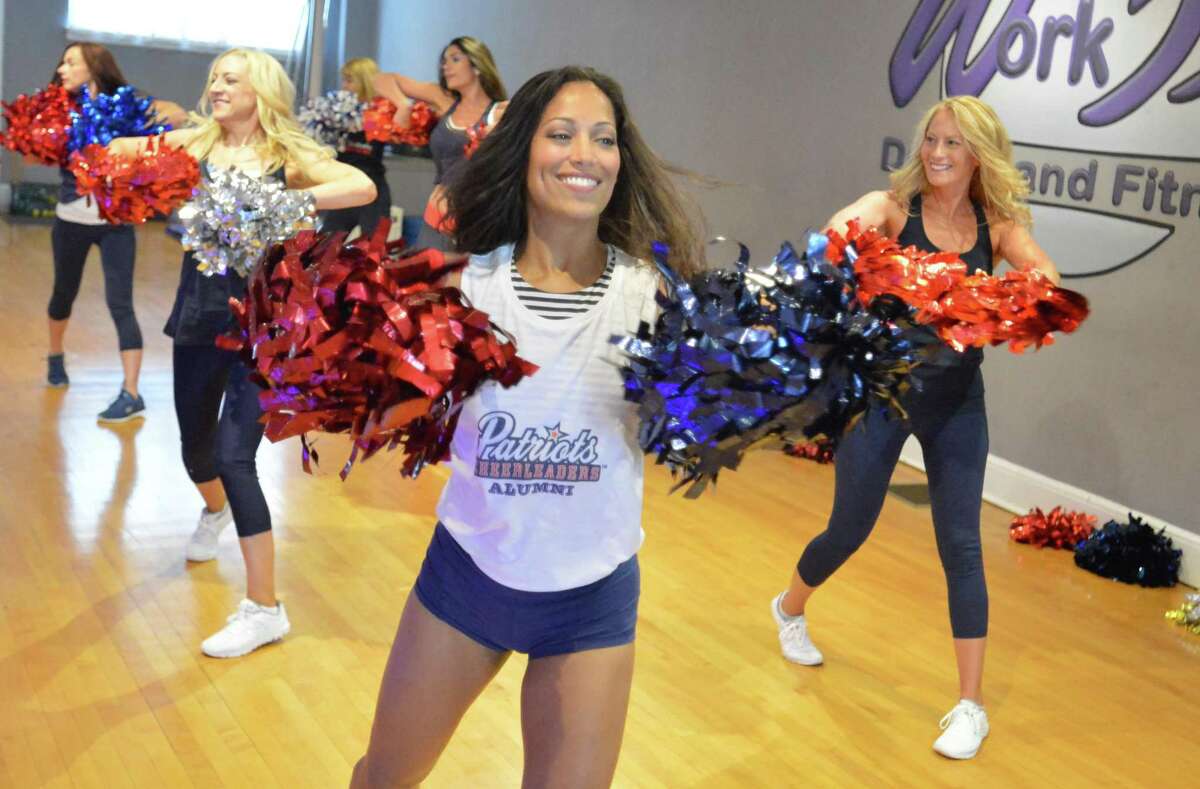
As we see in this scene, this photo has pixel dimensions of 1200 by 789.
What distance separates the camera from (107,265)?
5.80 meters

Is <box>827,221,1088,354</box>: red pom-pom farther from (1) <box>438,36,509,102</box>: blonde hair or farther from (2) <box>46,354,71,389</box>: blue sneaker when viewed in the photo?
(2) <box>46,354,71,389</box>: blue sneaker

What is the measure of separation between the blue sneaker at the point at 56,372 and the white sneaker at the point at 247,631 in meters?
2.92

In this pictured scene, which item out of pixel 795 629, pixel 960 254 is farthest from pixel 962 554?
pixel 960 254

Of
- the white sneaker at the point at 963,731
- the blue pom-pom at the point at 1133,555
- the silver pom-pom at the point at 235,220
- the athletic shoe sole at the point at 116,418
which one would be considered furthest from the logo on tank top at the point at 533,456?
the athletic shoe sole at the point at 116,418

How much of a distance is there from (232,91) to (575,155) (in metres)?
1.85

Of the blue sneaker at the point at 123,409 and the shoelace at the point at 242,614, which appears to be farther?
the blue sneaker at the point at 123,409

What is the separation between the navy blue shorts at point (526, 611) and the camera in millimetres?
1874

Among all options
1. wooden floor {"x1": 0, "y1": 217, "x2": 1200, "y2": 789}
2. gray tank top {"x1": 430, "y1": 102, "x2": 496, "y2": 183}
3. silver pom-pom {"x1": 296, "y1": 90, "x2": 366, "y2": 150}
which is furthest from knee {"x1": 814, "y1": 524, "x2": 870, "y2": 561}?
silver pom-pom {"x1": 296, "y1": 90, "x2": 366, "y2": 150}

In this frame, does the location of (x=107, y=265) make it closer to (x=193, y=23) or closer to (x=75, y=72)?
(x=75, y=72)

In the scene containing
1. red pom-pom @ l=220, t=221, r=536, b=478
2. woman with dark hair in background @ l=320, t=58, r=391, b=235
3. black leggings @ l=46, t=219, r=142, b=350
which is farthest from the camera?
woman with dark hair in background @ l=320, t=58, r=391, b=235

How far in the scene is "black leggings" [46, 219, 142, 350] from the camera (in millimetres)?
5699

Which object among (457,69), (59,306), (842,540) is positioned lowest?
(59,306)

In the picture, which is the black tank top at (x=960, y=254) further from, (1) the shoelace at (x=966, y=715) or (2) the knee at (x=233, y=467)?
(2) the knee at (x=233, y=467)

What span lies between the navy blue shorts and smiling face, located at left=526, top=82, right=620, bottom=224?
20.1 inches
